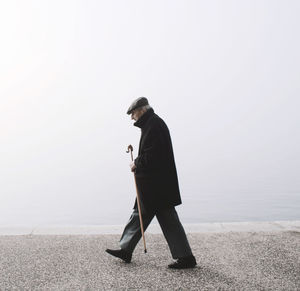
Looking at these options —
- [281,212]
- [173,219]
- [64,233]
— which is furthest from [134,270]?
[281,212]

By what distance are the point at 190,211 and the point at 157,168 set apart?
46.2 ft

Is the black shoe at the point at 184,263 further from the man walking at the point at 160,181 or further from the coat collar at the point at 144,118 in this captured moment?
the coat collar at the point at 144,118

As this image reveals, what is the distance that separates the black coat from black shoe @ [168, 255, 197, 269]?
0.57 meters

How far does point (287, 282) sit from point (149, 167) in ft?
5.71

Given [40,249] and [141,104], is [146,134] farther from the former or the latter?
[40,249]

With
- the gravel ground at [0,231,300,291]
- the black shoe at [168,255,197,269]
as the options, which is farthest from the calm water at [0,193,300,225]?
the black shoe at [168,255,197,269]

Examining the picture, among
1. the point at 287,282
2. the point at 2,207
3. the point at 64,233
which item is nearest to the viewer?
the point at 287,282

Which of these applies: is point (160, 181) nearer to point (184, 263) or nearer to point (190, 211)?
point (184, 263)

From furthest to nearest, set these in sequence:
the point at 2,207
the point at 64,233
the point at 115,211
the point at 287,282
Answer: the point at 2,207 < the point at 115,211 < the point at 64,233 < the point at 287,282

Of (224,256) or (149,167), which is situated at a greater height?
(149,167)

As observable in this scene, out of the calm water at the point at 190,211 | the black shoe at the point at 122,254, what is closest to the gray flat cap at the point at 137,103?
the black shoe at the point at 122,254

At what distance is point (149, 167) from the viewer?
4.54m

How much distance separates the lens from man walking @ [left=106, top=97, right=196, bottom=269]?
448 centimetres

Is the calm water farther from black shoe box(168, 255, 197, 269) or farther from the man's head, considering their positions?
the man's head
